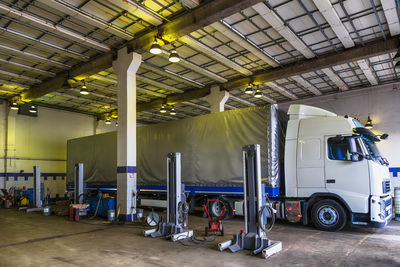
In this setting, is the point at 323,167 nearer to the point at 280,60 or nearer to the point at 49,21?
the point at 280,60

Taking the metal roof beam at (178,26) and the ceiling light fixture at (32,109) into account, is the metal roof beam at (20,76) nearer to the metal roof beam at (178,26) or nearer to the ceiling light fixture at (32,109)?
the metal roof beam at (178,26)

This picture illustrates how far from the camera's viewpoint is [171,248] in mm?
6590

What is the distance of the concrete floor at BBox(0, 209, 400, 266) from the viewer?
5613mm

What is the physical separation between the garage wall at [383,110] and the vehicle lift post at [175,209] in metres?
12.2

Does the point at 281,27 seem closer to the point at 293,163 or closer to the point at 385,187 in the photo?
the point at 293,163

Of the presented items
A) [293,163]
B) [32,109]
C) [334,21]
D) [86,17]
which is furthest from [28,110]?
[334,21]

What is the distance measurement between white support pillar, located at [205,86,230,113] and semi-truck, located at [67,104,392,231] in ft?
13.9

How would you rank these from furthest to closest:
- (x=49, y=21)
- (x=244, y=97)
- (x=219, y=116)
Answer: (x=244, y=97) < (x=219, y=116) < (x=49, y=21)

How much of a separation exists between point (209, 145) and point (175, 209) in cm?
311

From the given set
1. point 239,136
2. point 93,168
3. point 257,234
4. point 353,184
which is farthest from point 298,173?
point 93,168

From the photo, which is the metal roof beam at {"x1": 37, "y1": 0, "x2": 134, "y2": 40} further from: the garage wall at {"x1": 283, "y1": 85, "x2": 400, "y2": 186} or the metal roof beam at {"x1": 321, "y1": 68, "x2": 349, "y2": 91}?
the garage wall at {"x1": 283, "y1": 85, "x2": 400, "y2": 186}

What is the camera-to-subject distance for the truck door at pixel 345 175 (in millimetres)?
7594

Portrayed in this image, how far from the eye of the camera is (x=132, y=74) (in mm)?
10828

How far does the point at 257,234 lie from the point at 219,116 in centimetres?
469
